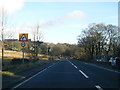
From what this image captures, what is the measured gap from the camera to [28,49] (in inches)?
1935

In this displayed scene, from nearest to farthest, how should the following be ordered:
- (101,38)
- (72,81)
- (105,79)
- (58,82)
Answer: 1. (58,82)
2. (72,81)
3. (105,79)
4. (101,38)

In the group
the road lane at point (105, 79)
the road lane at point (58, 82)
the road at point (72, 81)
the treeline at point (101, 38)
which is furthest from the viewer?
the treeline at point (101, 38)

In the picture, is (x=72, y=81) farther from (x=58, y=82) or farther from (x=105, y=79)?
(x=105, y=79)

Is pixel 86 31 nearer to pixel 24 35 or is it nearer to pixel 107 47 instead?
pixel 107 47

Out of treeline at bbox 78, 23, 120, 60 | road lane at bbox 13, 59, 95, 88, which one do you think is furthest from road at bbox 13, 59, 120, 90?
treeline at bbox 78, 23, 120, 60

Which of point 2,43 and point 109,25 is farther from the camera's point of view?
point 109,25

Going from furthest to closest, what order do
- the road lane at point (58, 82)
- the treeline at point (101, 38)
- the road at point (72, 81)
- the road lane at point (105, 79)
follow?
the treeline at point (101, 38), the road lane at point (105, 79), the road at point (72, 81), the road lane at point (58, 82)

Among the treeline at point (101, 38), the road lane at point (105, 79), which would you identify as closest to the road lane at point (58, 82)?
the road lane at point (105, 79)

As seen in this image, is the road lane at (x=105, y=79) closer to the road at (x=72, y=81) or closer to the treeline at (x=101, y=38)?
the road at (x=72, y=81)

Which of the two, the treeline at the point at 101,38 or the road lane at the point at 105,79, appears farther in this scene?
the treeline at the point at 101,38

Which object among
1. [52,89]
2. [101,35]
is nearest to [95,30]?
[101,35]

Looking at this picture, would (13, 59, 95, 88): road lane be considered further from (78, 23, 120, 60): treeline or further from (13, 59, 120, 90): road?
(78, 23, 120, 60): treeline

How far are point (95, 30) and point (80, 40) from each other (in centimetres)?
928

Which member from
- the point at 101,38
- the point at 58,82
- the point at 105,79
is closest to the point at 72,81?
the point at 58,82
